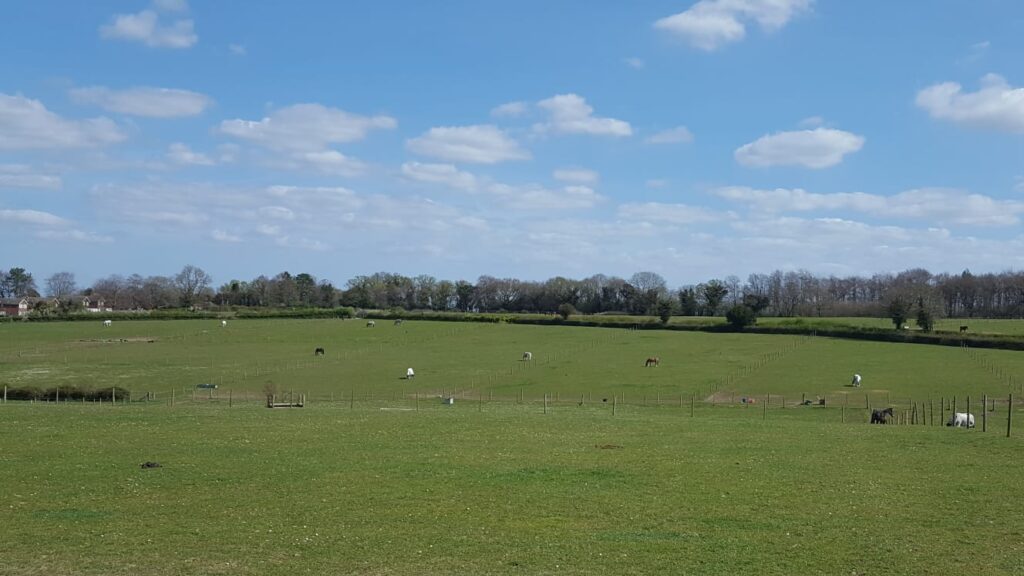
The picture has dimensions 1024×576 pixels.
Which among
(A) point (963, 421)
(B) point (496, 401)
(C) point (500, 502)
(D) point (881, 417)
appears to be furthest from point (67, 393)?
(A) point (963, 421)

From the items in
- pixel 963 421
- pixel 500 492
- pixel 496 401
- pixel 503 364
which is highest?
pixel 500 492

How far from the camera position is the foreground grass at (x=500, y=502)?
524 inches

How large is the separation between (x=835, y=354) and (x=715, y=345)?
16.1 meters

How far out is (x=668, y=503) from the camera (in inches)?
696

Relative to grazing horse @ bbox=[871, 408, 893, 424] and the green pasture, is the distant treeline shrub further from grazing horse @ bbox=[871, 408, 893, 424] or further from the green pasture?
grazing horse @ bbox=[871, 408, 893, 424]

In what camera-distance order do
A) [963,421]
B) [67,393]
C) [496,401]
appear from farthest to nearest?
1. [496,401]
2. [67,393]
3. [963,421]

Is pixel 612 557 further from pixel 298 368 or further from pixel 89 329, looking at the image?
pixel 89 329

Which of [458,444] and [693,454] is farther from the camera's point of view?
Answer: [458,444]

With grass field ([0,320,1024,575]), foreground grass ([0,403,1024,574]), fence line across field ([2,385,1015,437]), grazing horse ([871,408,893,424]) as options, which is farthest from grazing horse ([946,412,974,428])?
foreground grass ([0,403,1024,574])

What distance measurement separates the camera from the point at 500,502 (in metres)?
17.8

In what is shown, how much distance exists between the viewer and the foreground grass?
1332 cm

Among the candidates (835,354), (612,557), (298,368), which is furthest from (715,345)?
(612,557)

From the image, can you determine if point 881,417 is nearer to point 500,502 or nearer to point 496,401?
point 496,401

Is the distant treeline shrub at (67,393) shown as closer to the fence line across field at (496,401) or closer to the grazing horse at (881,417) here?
the fence line across field at (496,401)
